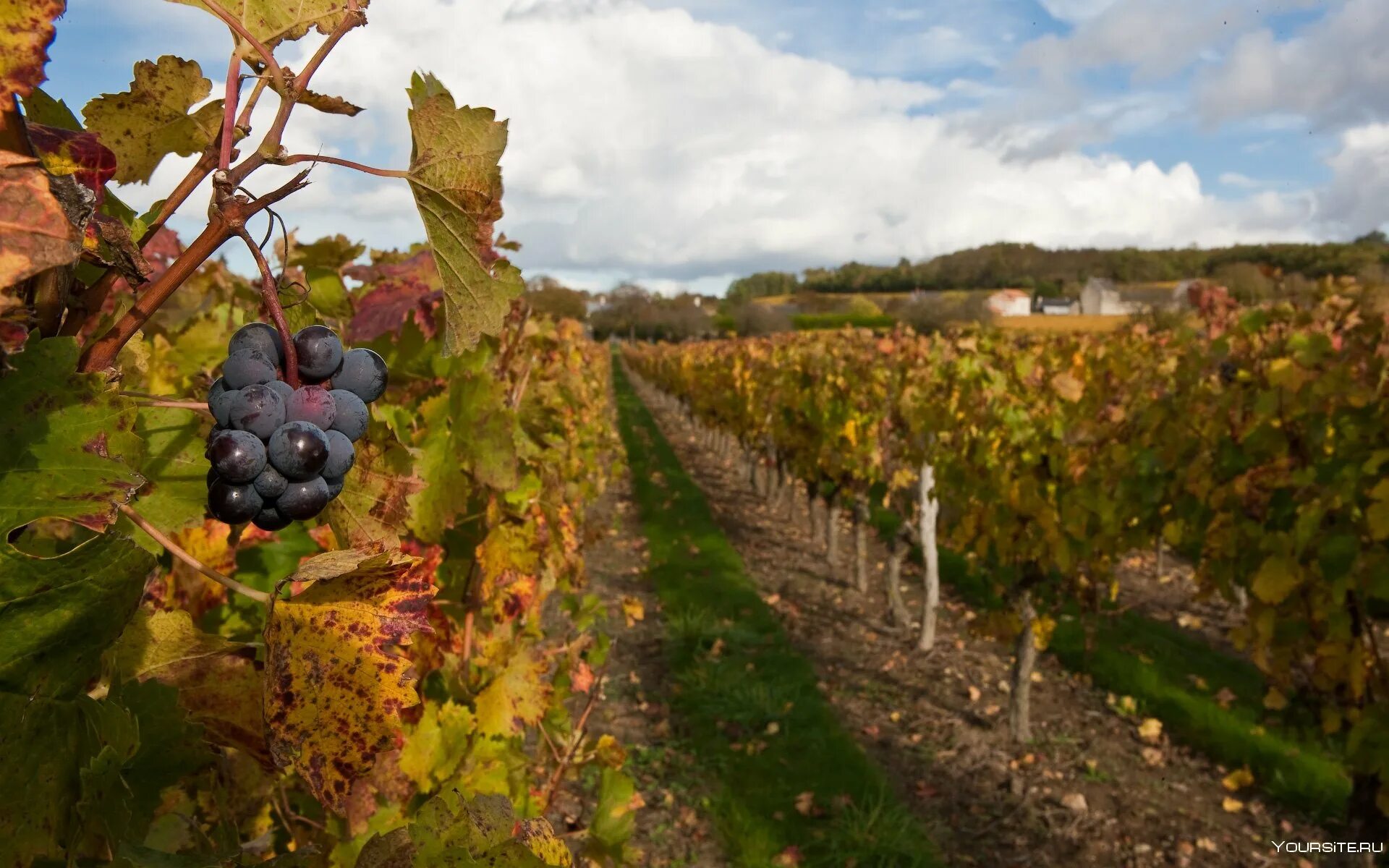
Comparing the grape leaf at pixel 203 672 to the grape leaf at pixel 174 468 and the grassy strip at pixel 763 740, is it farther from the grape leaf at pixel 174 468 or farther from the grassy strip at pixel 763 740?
the grassy strip at pixel 763 740

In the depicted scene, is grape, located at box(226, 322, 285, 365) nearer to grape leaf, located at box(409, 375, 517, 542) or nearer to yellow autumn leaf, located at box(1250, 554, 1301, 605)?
grape leaf, located at box(409, 375, 517, 542)

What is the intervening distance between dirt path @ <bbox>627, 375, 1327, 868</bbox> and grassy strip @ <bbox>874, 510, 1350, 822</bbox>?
6.9 inches

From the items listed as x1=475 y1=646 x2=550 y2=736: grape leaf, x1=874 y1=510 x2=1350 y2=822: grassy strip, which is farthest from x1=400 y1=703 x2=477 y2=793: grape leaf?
Answer: x1=874 y1=510 x2=1350 y2=822: grassy strip

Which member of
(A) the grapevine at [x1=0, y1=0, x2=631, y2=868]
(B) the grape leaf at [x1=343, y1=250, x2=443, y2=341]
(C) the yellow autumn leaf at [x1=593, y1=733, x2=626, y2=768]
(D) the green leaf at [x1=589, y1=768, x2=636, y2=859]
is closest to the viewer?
(A) the grapevine at [x1=0, y1=0, x2=631, y2=868]

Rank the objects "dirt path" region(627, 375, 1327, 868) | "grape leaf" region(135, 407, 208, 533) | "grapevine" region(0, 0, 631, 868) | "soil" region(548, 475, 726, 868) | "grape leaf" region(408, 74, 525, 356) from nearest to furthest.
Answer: "grapevine" region(0, 0, 631, 868)
"grape leaf" region(408, 74, 525, 356)
"grape leaf" region(135, 407, 208, 533)
"dirt path" region(627, 375, 1327, 868)
"soil" region(548, 475, 726, 868)

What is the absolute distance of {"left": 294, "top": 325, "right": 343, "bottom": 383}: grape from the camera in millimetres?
705

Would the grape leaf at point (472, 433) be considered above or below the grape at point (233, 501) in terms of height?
below

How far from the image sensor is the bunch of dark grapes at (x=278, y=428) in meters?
0.66

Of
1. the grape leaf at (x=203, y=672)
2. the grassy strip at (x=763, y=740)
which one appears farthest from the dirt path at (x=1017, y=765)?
the grape leaf at (x=203, y=672)

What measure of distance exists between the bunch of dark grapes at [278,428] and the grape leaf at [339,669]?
0.07 m

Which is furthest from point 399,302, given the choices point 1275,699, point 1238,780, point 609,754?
point 1238,780

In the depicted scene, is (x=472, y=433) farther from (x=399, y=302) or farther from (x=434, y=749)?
(x=434, y=749)

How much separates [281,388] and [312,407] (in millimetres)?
26

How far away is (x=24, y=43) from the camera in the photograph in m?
0.61
